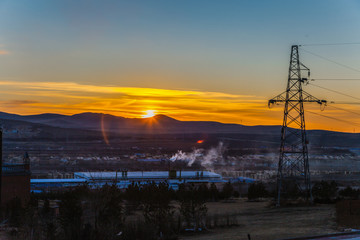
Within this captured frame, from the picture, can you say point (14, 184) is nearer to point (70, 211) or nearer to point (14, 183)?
point (14, 183)


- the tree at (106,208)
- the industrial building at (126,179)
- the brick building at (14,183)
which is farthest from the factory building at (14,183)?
the industrial building at (126,179)

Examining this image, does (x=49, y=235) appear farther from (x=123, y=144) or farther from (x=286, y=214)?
(x=123, y=144)

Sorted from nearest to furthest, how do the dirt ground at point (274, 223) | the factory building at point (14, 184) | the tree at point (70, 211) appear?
the dirt ground at point (274, 223), the tree at point (70, 211), the factory building at point (14, 184)

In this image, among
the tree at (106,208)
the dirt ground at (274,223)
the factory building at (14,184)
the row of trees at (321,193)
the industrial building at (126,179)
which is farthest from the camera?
the industrial building at (126,179)

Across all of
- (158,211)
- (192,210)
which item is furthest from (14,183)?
(192,210)

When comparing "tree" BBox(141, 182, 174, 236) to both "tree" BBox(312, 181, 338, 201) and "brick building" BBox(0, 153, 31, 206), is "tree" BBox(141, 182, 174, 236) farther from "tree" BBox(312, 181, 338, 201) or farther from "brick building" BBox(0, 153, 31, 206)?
"tree" BBox(312, 181, 338, 201)

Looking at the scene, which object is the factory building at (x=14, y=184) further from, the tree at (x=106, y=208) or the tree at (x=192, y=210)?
the tree at (x=192, y=210)

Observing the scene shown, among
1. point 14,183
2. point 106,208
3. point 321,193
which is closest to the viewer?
point 106,208

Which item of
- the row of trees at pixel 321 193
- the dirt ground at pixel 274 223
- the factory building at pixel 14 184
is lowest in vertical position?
the dirt ground at pixel 274 223

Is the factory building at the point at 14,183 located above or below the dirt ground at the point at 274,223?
above

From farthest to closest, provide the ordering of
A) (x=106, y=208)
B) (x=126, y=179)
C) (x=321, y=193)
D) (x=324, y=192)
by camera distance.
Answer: (x=126, y=179), (x=321, y=193), (x=324, y=192), (x=106, y=208)
